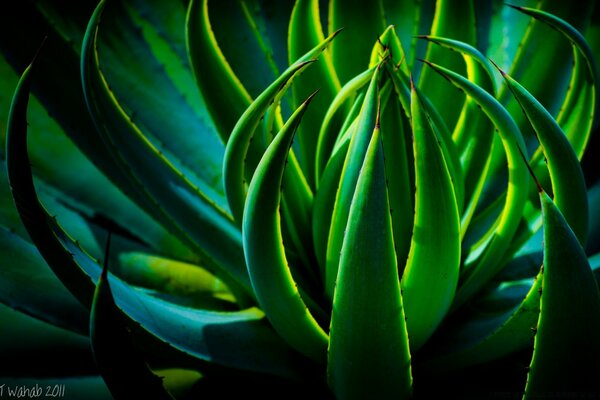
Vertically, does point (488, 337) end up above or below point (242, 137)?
below

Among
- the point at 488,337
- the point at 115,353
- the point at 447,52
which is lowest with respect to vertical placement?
the point at 488,337

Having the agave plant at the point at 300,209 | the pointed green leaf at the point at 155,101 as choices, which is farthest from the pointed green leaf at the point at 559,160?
the pointed green leaf at the point at 155,101

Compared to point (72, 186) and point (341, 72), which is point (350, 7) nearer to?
point (341, 72)

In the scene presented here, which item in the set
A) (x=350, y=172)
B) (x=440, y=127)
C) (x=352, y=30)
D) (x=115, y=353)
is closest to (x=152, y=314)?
(x=115, y=353)

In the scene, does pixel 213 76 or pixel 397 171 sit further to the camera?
pixel 213 76

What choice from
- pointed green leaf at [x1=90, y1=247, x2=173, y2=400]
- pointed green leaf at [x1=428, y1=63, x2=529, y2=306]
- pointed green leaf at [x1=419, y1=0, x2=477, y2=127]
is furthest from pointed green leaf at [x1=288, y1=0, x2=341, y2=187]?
pointed green leaf at [x1=90, y1=247, x2=173, y2=400]

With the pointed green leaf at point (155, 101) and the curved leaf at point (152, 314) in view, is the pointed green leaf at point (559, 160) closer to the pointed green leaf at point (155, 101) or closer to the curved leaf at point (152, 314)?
the curved leaf at point (152, 314)

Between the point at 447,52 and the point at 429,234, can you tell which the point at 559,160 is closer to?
the point at 429,234
